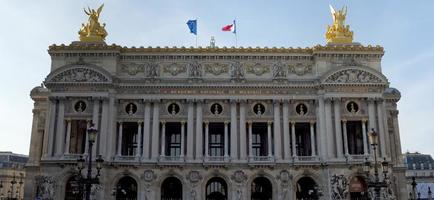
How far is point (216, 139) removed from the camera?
50188mm

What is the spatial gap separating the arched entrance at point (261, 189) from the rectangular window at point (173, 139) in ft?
25.2

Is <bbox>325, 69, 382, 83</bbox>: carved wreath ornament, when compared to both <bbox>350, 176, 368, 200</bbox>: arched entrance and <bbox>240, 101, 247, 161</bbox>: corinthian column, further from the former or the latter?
<bbox>350, 176, 368, 200</bbox>: arched entrance

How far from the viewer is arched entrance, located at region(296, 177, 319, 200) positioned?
153 feet

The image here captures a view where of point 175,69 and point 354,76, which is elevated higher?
point 175,69

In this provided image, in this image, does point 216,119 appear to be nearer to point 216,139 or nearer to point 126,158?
point 216,139

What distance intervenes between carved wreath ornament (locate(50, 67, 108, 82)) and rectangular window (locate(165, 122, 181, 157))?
26.1ft

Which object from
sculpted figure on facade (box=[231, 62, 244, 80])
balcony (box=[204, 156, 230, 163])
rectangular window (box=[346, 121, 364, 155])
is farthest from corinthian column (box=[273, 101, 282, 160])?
rectangular window (box=[346, 121, 364, 155])

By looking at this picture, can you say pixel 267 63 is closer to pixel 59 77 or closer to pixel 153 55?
pixel 153 55

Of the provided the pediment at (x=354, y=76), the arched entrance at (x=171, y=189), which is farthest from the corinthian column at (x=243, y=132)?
the pediment at (x=354, y=76)

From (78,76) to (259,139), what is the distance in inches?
714

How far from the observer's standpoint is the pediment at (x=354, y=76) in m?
48.0

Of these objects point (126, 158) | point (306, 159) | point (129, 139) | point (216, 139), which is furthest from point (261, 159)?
point (129, 139)

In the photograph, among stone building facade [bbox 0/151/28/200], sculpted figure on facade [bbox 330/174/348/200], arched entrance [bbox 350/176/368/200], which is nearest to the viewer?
sculpted figure on facade [bbox 330/174/348/200]

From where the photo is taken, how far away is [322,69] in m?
48.8
